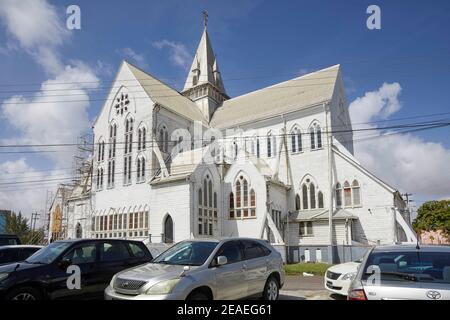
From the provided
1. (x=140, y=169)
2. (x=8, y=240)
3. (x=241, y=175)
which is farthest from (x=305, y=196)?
(x=8, y=240)

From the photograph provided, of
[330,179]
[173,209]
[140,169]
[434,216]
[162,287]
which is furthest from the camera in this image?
[434,216]

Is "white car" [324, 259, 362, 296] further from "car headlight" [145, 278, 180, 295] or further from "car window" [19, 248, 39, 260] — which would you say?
"car window" [19, 248, 39, 260]

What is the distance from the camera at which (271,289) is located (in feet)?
31.2

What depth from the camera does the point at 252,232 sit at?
85.0ft

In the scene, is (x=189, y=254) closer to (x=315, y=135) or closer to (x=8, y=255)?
(x=8, y=255)

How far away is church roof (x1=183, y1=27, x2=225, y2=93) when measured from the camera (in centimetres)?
4772

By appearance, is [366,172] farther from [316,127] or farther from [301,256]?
[301,256]

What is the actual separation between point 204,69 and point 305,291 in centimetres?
4050

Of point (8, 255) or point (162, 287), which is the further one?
point (8, 255)

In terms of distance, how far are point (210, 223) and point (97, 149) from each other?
16.9 meters

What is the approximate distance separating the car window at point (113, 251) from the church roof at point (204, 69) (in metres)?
37.4

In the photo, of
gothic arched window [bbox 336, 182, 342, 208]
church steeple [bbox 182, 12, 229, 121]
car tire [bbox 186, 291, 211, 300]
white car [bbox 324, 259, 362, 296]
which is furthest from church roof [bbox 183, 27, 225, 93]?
car tire [bbox 186, 291, 211, 300]

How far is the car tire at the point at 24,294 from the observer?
7639 millimetres
